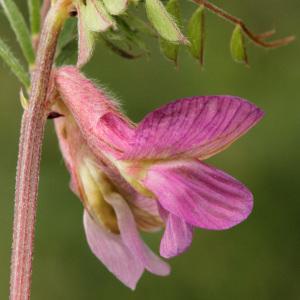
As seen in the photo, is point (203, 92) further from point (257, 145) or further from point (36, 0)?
point (36, 0)

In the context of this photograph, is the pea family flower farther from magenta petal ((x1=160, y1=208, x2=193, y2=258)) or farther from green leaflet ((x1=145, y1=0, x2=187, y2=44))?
green leaflet ((x1=145, y1=0, x2=187, y2=44))

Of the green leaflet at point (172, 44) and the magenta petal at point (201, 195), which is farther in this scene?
the green leaflet at point (172, 44)

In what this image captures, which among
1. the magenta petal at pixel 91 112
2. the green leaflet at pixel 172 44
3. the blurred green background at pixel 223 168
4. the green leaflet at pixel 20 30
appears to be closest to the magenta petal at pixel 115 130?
the magenta petal at pixel 91 112

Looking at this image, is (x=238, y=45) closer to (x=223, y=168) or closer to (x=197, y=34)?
(x=197, y=34)

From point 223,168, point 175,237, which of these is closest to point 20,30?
point 175,237

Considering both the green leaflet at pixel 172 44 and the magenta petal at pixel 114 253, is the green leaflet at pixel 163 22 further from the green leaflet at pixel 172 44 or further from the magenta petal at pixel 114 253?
the magenta petal at pixel 114 253

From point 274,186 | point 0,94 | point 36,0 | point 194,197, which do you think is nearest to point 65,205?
point 0,94
